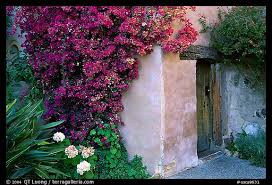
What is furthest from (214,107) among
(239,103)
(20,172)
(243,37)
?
(20,172)

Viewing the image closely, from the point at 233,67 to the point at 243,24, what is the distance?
147cm

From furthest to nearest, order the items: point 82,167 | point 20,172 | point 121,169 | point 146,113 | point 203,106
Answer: point 203,106 → point 146,113 → point 121,169 → point 82,167 → point 20,172

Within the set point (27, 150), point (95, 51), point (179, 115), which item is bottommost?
point (27, 150)

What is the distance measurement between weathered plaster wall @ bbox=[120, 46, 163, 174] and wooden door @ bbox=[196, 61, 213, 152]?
1580 mm

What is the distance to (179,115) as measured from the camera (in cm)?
559

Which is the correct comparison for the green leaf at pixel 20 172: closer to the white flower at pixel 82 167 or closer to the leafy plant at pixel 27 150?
the leafy plant at pixel 27 150

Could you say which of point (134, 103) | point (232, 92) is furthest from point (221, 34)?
point (134, 103)

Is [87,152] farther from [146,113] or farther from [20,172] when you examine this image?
[146,113]

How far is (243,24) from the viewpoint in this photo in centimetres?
563

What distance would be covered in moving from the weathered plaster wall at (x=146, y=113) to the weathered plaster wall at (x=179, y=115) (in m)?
0.13

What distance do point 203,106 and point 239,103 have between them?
80 cm

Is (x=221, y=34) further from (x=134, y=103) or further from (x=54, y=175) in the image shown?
(x=54, y=175)

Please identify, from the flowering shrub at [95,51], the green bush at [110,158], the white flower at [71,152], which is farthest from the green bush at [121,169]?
the white flower at [71,152]

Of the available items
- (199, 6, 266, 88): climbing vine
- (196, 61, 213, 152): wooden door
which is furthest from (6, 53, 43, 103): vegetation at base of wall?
(199, 6, 266, 88): climbing vine
